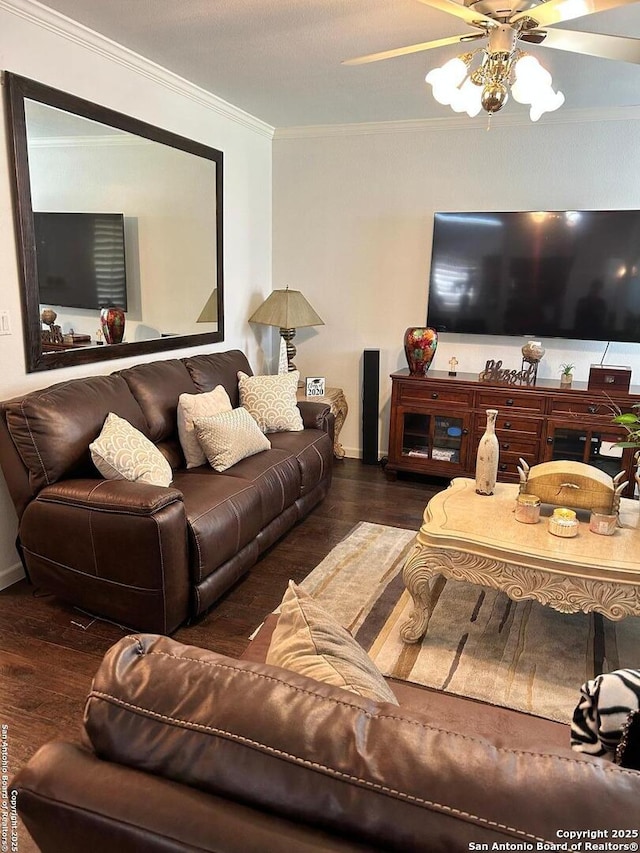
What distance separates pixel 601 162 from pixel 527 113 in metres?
0.61

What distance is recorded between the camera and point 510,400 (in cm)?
419

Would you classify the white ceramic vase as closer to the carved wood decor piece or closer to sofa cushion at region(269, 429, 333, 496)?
sofa cushion at region(269, 429, 333, 496)

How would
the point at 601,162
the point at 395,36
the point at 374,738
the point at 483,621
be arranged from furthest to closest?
1. the point at 601,162
2. the point at 395,36
3. the point at 483,621
4. the point at 374,738

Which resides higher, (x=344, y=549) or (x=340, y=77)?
(x=340, y=77)

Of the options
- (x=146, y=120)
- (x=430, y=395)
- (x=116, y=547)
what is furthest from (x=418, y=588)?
(x=146, y=120)

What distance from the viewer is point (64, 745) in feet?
2.74

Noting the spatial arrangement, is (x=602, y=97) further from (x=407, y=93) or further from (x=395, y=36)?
(x=395, y=36)

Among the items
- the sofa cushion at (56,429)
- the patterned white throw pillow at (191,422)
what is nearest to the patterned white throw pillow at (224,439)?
the patterned white throw pillow at (191,422)

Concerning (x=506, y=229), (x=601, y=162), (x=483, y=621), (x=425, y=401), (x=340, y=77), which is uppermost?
(x=340, y=77)

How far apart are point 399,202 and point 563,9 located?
2852mm

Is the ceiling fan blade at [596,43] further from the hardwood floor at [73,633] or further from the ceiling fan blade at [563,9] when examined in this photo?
the hardwood floor at [73,633]

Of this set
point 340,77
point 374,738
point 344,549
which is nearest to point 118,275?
point 340,77

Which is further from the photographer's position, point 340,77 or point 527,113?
point 527,113

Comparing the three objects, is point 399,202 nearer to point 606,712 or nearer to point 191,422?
point 191,422
